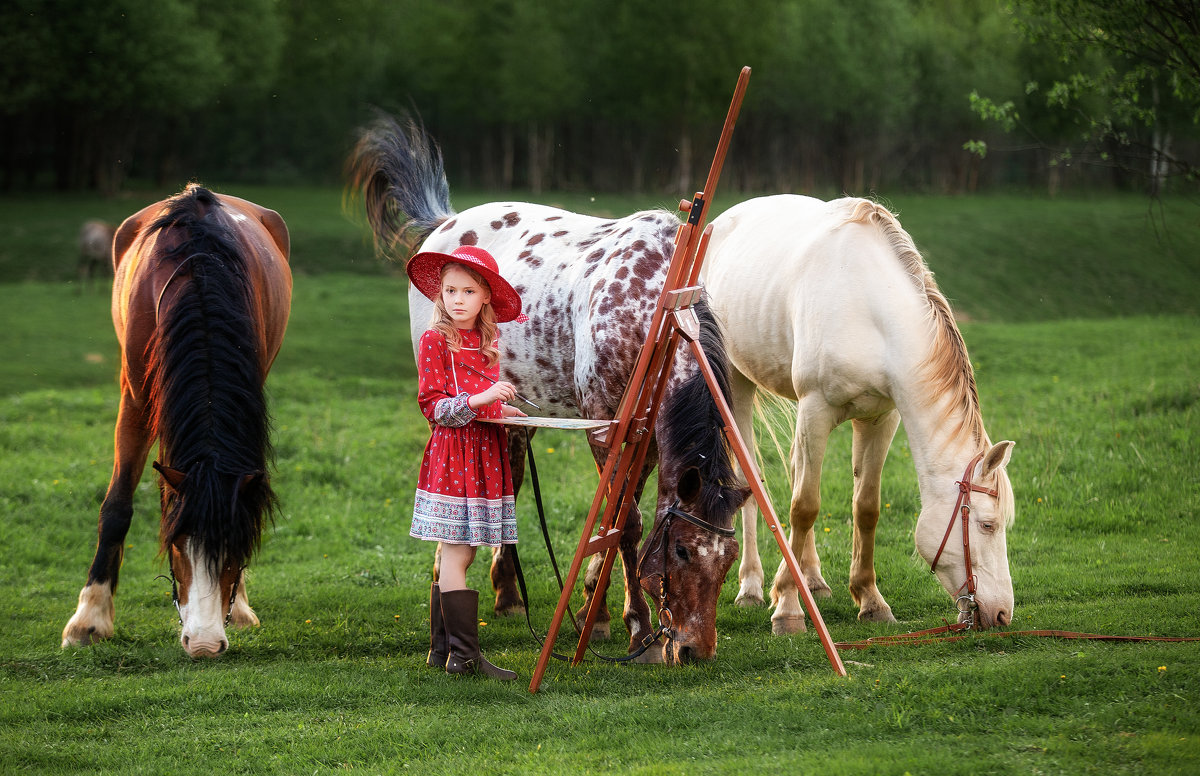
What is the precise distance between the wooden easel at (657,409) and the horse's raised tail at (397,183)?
3.37 m

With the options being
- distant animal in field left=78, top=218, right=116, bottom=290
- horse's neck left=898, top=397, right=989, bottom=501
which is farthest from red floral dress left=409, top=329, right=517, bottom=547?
distant animal in field left=78, top=218, right=116, bottom=290

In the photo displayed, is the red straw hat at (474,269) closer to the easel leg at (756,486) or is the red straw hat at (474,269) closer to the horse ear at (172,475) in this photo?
the easel leg at (756,486)

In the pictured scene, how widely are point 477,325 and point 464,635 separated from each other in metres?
1.48

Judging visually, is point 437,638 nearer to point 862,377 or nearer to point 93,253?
point 862,377

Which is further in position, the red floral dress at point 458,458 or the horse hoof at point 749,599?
the horse hoof at point 749,599

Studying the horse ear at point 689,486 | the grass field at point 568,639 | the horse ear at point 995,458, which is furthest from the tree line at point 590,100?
the horse ear at point 689,486

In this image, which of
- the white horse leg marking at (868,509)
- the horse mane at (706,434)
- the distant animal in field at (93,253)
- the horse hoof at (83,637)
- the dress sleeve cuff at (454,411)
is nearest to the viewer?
the horse mane at (706,434)

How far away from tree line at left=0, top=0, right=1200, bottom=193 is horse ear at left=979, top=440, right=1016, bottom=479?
106 feet

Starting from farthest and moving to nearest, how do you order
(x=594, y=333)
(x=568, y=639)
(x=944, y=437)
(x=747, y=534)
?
1. (x=747, y=534)
2. (x=568, y=639)
3. (x=594, y=333)
4. (x=944, y=437)

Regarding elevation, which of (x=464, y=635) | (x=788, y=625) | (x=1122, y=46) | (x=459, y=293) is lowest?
(x=788, y=625)

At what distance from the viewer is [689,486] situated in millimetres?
4418

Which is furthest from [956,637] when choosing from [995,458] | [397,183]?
[397,183]

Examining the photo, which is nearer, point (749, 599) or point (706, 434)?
point (706, 434)

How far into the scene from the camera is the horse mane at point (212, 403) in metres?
4.68
